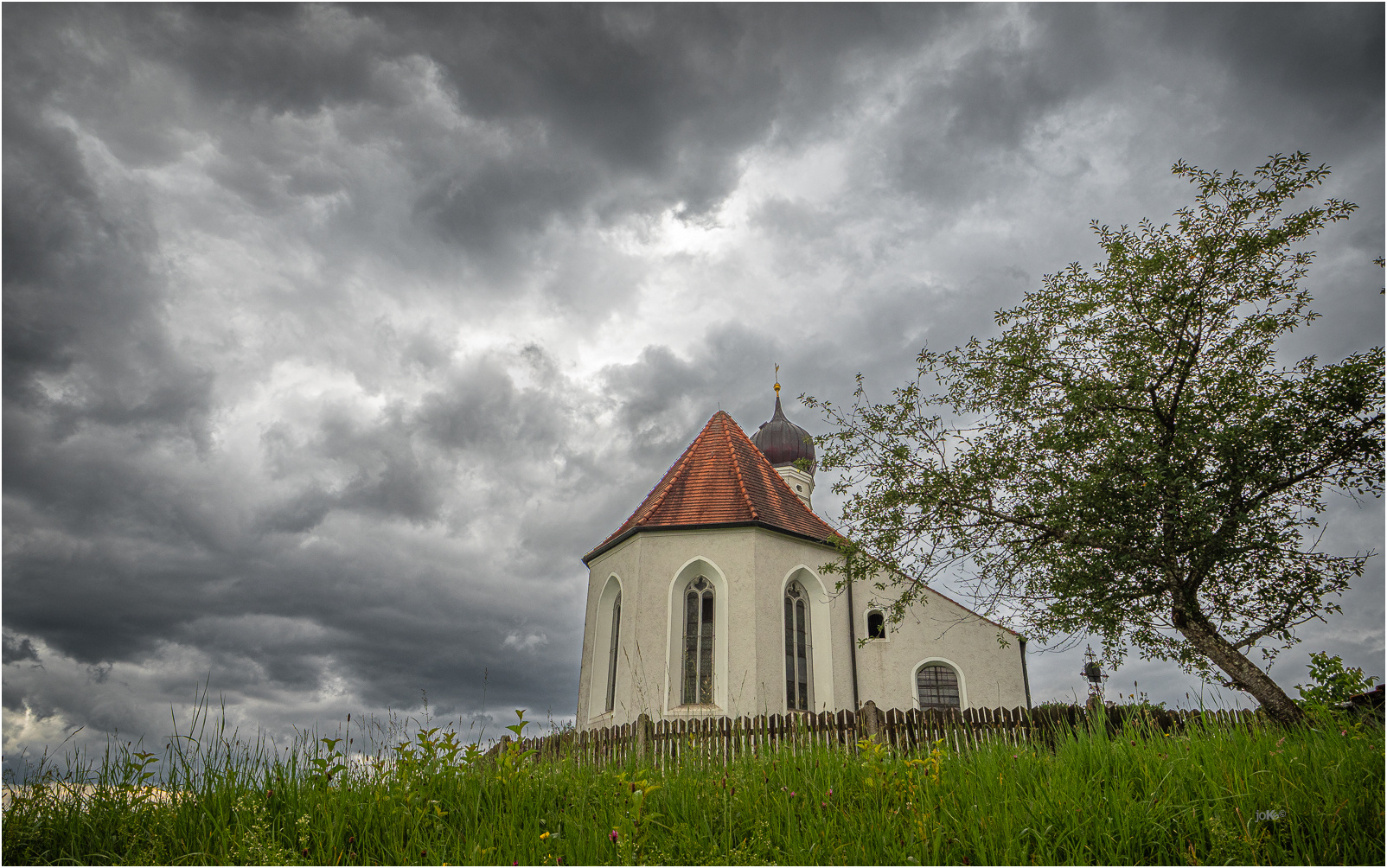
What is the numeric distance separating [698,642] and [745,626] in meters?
1.24

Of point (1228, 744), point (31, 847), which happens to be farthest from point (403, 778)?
point (1228, 744)

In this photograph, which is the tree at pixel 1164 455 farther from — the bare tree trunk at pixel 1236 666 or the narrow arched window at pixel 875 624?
the narrow arched window at pixel 875 624

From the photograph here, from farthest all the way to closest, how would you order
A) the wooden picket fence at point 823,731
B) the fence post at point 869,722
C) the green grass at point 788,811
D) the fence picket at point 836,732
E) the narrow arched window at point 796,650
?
the narrow arched window at point 796,650
the fence post at point 869,722
the wooden picket fence at point 823,731
the fence picket at point 836,732
the green grass at point 788,811

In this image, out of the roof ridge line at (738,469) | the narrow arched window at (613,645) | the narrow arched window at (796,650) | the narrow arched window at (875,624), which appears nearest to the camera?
the narrow arched window at (796,650)

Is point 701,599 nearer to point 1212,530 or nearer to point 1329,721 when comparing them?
point 1212,530

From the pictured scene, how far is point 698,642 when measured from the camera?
1800cm

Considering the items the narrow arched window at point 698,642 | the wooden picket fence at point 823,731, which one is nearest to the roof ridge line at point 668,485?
the narrow arched window at point 698,642

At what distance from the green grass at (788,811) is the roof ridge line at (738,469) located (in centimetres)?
1339

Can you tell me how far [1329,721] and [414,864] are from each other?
6.55 metres

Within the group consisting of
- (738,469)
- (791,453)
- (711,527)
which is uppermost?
(791,453)

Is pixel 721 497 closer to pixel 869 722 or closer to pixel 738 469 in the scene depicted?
pixel 738 469

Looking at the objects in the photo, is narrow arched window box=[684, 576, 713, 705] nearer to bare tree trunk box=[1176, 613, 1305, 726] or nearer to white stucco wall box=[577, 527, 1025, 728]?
white stucco wall box=[577, 527, 1025, 728]

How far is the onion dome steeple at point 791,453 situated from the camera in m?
35.8

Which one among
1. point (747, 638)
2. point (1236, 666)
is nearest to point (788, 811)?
point (1236, 666)
